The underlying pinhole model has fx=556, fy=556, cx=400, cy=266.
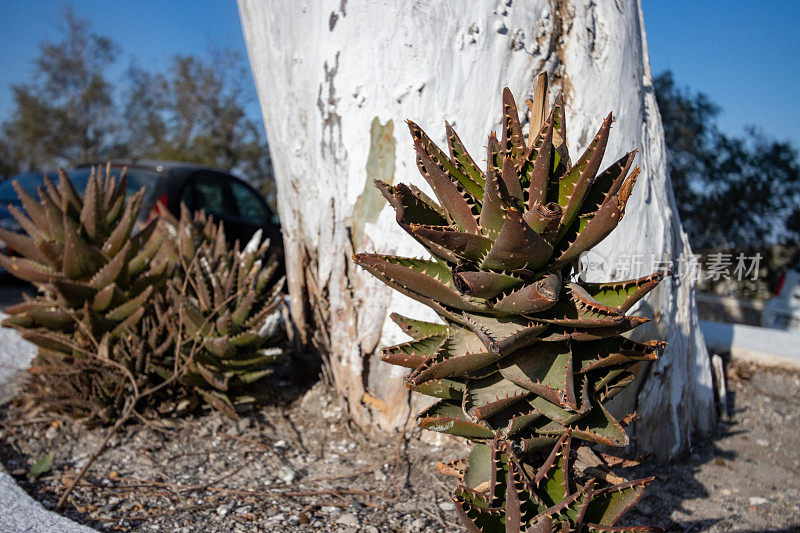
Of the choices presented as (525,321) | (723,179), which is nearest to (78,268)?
(525,321)

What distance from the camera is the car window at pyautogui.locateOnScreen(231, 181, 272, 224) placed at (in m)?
7.30

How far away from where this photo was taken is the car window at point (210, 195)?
6395 millimetres

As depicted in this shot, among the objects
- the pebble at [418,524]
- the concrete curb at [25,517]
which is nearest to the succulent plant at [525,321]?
the pebble at [418,524]

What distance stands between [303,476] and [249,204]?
18.4 ft

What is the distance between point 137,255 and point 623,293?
8.00ft

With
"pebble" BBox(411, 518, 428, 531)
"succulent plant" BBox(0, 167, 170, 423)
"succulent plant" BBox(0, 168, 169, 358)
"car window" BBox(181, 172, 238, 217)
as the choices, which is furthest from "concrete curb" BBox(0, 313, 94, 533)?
"car window" BBox(181, 172, 238, 217)

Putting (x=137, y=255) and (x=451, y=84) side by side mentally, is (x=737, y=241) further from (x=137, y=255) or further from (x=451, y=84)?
(x=137, y=255)

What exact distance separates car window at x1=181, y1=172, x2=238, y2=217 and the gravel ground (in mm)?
3730

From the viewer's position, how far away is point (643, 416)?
8.22 ft

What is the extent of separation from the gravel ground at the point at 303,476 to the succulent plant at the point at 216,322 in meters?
0.26

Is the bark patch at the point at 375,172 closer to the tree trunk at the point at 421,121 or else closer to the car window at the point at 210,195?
the tree trunk at the point at 421,121

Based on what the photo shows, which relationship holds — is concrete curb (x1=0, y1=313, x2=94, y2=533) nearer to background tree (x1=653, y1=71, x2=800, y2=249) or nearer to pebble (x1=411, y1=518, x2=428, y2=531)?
pebble (x1=411, y1=518, x2=428, y2=531)

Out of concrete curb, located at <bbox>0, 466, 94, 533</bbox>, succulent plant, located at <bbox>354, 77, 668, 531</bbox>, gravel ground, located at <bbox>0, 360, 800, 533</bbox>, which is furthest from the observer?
gravel ground, located at <bbox>0, 360, 800, 533</bbox>

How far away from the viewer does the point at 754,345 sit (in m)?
4.62
